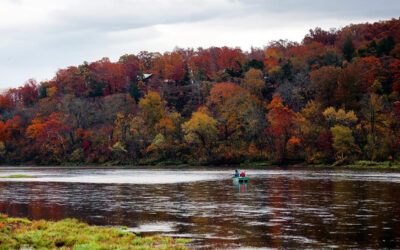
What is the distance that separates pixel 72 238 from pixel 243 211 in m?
16.9

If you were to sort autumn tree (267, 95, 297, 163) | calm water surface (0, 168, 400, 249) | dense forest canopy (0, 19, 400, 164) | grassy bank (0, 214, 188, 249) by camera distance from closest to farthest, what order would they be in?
grassy bank (0, 214, 188, 249) < calm water surface (0, 168, 400, 249) < dense forest canopy (0, 19, 400, 164) < autumn tree (267, 95, 297, 163)

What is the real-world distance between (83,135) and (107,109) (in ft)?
43.8

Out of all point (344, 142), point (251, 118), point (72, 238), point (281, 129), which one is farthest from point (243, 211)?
point (251, 118)

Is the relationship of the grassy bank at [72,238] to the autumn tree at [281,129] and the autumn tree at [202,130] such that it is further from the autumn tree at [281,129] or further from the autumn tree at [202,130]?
the autumn tree at [202,130]

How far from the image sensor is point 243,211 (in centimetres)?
3972

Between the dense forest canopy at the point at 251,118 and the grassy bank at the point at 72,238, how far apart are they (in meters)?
89.2

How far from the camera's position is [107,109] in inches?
7239

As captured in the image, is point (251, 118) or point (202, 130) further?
point (202, 130)

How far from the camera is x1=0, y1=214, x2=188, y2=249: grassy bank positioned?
80.1 ft

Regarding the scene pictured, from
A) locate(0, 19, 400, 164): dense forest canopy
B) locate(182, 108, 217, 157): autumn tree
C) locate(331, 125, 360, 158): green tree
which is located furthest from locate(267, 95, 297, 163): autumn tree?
locate(182, 108, 217, 157): autumn tree

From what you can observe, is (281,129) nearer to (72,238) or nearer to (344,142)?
(344,142)

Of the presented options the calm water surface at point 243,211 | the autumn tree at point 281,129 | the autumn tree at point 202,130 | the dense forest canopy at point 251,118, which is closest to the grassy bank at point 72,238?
the calm water surface at point 243,211

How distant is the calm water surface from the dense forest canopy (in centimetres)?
5846

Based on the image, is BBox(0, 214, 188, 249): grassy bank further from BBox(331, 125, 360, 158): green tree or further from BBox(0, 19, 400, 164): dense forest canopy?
BBox(331, 125, 360, 158): green tree
